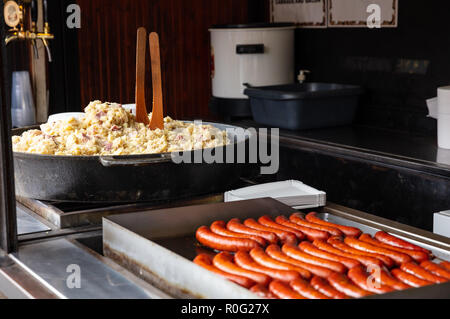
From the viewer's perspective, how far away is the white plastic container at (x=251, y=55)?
4.43 m

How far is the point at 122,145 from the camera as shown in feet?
Result: 6.56

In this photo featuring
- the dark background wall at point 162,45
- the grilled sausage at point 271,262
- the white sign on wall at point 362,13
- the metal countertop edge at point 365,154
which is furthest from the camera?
the dark background wall at point 162,45

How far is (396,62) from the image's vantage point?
4.03 metres

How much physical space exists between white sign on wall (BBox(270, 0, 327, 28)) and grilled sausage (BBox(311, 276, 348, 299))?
3.50 metres

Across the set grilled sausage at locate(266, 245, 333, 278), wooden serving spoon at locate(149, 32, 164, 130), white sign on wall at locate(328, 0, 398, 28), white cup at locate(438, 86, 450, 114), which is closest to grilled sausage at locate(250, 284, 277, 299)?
grilled sausage at locate(266, 245, 333, 278)

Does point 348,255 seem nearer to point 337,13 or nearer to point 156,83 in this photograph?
point 156,83

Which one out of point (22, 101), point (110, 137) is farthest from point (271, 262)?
point (22, 101)

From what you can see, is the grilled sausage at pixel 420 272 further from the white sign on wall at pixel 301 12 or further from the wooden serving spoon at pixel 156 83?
the white sign on wall at pixel 301 12

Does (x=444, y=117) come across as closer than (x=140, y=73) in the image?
No

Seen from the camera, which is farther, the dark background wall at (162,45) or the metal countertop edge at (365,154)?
the dark background wall at (162,45)

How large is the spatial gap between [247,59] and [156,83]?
2.48 metres

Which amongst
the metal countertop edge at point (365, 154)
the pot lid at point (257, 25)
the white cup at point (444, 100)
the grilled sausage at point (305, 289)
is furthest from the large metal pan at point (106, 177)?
the pot lid at point (257, 25)

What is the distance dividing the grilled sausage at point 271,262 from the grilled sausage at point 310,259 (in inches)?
1.9
